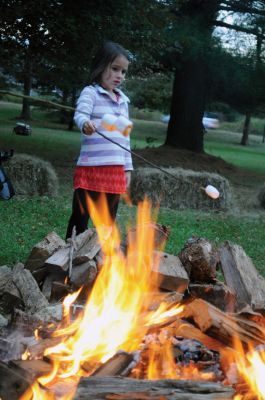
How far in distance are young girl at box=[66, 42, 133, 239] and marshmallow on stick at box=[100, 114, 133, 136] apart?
4cm

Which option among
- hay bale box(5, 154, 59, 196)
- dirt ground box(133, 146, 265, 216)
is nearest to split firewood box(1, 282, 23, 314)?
hay bale box(5, 154, 59, 196)

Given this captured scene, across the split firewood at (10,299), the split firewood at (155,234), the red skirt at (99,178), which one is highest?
the red skirt at (99,178)

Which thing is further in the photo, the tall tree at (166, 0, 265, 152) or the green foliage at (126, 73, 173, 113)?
the green foliage at (126, 73, 173, 113)

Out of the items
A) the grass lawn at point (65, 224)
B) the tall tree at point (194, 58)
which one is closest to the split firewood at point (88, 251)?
the grass lawn at point (65, 224)

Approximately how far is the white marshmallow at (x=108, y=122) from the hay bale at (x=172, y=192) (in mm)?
5239

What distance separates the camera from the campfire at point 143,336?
7.82 ft

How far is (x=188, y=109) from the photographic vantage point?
15680 millimetres

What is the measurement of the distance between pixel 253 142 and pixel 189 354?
35.6 meters

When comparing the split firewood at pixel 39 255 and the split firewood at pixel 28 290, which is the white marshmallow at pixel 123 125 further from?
the split firewood at pixel 28 290

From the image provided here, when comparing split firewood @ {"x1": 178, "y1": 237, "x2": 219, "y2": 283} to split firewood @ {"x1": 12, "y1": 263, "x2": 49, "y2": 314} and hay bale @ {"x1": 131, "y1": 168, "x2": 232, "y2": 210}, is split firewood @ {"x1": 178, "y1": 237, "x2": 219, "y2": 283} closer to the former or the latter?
split firewood @ {"x1": 12, "y1": 263, "x2": 49, "y2": 314}

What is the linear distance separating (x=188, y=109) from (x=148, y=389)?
13.7m

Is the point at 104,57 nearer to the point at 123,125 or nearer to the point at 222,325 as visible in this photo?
the point at 123,125

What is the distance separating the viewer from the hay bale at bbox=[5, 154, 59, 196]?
9445 millimetres

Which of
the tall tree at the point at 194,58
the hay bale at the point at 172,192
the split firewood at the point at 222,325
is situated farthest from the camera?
the tall tree at the point at 194,58
